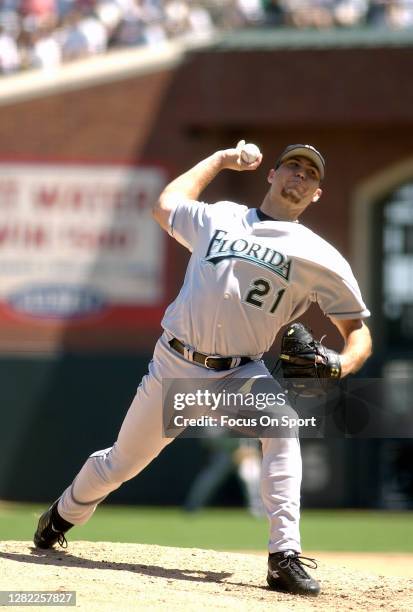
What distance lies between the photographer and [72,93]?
15281 mm

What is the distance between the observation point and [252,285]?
556 cm

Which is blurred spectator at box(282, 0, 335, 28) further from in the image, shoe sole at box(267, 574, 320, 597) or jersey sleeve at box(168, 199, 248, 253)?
shoe sole at box(267, 574, 320, 597)

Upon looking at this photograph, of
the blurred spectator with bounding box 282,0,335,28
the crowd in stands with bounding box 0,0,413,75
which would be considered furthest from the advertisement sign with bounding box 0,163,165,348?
the blurred spectator with bounding box 282,0,335,28

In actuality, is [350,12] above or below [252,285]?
above

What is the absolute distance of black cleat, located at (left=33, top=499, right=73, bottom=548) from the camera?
20.4ft

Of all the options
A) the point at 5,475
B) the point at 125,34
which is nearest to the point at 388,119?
the point at 125,34

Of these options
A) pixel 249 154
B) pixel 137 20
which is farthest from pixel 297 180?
pixel 137 20

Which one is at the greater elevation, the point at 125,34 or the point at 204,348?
the point at 125,34

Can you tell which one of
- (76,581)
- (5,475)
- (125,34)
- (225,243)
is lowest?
(76,581)

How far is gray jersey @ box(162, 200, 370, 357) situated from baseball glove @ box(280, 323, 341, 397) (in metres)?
0.14

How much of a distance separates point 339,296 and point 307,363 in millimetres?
365

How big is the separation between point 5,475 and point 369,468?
435 cm

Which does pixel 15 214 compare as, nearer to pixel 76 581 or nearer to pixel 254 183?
pixel 254 183

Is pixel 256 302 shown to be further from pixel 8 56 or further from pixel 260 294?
pixel 8 56
